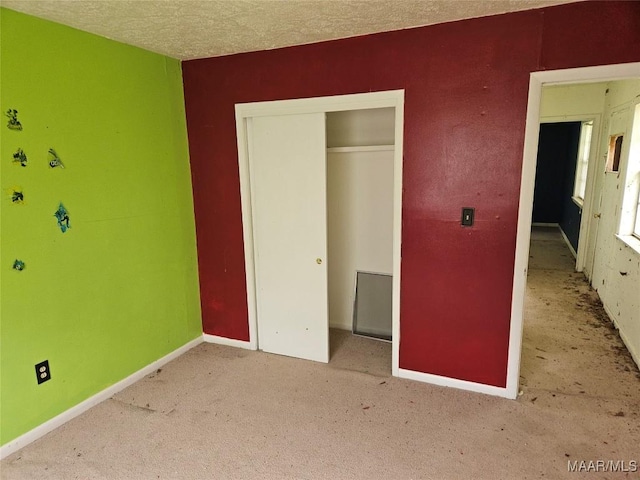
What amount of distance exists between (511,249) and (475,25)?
4.42 ft

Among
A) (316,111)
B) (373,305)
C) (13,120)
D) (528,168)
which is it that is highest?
(316,111)

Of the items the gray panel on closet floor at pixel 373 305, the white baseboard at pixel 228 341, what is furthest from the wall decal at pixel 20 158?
the gray panel on closet floor at pixel 373 305

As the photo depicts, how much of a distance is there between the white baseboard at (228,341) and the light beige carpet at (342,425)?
182 mm

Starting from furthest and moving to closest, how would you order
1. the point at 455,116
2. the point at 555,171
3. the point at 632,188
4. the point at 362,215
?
1. the point at 555,171
2. the point at 632,188
3. the point at 362,215
4. the point at 455,116

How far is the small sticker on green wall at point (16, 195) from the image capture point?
204 centimetres

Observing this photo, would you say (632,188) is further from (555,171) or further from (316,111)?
(555,171)

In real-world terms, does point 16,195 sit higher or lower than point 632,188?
higher

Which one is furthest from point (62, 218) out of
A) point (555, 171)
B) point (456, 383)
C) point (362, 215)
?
point (555, 171)

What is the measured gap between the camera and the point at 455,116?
93.0 inches

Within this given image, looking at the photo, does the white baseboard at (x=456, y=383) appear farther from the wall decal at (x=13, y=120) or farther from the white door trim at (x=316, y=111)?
the wall decal at (x=13, y=120)

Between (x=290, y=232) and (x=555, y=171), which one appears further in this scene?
(x=555, y=171)

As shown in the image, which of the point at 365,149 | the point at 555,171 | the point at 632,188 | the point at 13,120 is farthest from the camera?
the point at 555,171

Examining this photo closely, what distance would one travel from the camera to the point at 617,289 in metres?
3.56

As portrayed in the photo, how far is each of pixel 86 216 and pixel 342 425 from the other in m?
2.07
